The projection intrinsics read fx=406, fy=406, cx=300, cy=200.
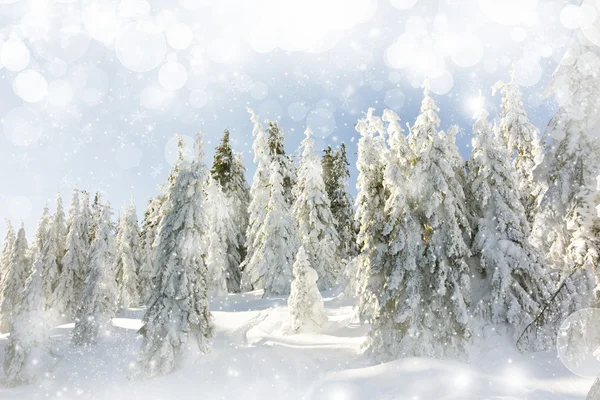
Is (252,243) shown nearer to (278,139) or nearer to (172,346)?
(278,139)

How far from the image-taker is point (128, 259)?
122 feet

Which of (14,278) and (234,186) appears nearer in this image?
(14,278)

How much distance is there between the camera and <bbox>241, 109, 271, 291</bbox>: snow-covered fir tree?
31250 millimetres

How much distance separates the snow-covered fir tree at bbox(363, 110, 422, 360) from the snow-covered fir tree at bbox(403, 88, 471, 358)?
13cm

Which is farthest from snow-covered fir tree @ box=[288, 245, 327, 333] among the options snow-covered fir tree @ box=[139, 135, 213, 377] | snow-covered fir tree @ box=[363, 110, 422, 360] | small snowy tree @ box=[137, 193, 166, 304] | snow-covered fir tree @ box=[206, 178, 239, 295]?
small snowy tree @ box=[137, 193, 166, 304]

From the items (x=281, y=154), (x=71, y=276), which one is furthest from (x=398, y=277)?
(x=71, y=276)

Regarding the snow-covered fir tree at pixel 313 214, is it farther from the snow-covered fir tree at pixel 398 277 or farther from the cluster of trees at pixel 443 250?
the snow-covered fir tree at pixel 398 277

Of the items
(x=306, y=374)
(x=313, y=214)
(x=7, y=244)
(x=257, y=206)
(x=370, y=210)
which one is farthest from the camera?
(x=7, y=244)

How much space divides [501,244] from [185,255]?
42.6 ft

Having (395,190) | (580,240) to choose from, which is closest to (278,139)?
(395,190)

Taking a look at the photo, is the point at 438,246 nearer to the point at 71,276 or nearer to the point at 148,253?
the point at 148,253

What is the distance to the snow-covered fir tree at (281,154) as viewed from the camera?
34656 mm

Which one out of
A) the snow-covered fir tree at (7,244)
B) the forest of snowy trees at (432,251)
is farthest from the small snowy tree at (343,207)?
the snow-covered fir tree at (7,244)

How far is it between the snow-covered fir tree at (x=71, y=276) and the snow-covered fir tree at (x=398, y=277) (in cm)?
2740
